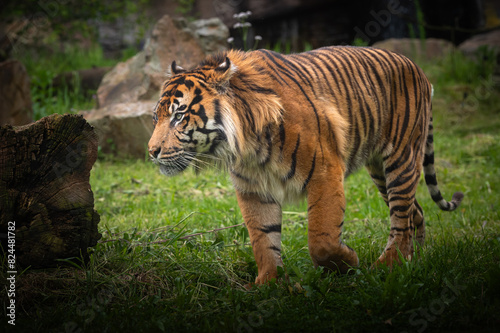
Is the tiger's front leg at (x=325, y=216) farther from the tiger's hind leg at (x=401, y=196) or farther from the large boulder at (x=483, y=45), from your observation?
the large boulder at (x=483, y=45)

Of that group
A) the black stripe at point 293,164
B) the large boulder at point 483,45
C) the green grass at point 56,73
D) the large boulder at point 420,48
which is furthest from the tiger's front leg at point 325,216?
the large boulder at point 420,48

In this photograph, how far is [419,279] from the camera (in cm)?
296

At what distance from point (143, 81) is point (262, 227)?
518 cm

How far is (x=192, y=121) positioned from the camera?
118 inches

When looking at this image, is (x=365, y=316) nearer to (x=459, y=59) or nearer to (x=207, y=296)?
(x=207, y=296)

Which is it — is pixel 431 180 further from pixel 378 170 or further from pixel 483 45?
pixel 483 45

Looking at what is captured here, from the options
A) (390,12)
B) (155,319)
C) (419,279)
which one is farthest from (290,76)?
(390,12)

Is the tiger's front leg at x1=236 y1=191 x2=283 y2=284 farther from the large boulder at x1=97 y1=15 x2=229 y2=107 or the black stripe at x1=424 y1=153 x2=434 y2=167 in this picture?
the large boulder at x1=97 y1=15 x2=229 y2=107

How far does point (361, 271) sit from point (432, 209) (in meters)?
2.41

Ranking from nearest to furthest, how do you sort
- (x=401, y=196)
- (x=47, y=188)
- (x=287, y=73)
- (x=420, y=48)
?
1. (x=47, y=188)
2. (x=287, y=73)
3. (x=401, y=196)
4. (x=420, y=48)

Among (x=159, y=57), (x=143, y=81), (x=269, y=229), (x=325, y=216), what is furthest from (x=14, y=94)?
→ (x=325, y=216)

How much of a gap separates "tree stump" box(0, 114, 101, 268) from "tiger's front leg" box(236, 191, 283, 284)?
1.08 metres

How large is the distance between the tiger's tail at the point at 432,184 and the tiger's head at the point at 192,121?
2287 mm

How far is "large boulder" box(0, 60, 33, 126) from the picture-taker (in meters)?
7.06
